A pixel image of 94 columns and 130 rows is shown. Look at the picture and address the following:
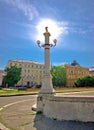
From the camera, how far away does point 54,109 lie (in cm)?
935

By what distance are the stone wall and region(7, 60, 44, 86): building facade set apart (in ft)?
283

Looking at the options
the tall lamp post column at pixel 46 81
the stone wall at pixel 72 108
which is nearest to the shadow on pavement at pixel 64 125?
the stone wall at pixel 72 108

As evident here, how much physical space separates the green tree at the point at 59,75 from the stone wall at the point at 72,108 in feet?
240

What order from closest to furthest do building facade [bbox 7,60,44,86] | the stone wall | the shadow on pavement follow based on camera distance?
the shadow on pavement, the stone wall, building facade [bbox 7,60,44,86]

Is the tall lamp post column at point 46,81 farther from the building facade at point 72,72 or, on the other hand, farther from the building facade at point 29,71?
the building facade at point 29,71

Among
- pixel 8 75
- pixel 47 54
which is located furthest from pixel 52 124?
pixel 8 75

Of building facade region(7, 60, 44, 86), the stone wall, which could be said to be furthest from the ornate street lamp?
building facade region(7, 60, 44, 86)

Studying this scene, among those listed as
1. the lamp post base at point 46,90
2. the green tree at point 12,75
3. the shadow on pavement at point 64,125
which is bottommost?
the shadow on pavement at point 64,125

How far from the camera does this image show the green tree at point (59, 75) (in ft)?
273

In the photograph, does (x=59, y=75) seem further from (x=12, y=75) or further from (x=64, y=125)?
(x=64, y=125)

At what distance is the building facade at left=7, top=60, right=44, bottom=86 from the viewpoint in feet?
317

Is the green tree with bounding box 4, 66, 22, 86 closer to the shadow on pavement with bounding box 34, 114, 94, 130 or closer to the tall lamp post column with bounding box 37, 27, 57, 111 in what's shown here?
the tall lamp post column with bounding box 37, 27, 57, 111

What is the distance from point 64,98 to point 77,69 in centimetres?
9047

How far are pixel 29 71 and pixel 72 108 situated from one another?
93572 millimetres
